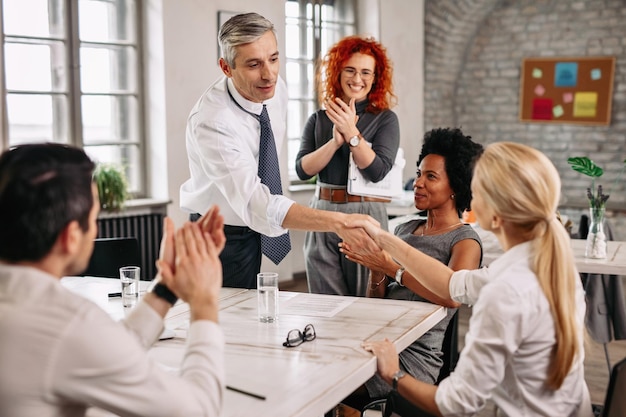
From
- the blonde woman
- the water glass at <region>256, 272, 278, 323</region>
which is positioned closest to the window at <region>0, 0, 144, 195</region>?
the water glass at <region>256, 272, 278, 323</region>

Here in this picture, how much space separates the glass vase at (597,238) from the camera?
3.55 m

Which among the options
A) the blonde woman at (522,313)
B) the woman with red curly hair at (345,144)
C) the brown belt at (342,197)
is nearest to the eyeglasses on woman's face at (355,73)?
the woman with red curly hair at (345,144)

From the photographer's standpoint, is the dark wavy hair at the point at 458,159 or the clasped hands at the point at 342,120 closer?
the dark wavy hair at the point at 458,159

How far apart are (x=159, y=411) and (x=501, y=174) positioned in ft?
2.95

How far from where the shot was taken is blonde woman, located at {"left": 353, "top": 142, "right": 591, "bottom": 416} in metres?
1.67

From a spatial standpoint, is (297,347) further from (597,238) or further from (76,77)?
(76,77)

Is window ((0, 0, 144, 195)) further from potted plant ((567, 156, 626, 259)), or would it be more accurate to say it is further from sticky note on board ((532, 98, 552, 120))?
sticky note on board ((532, 98, 552, 120))

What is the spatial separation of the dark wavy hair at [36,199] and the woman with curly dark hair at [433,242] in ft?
4.64

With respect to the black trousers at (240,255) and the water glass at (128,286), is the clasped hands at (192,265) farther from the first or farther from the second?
the black trousers at (240,255)

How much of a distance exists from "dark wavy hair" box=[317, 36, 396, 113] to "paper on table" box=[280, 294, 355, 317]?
50.4 inches

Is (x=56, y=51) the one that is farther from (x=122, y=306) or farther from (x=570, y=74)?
(x=570, y=74)

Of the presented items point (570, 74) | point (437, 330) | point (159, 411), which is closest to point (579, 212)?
point (570, 74)

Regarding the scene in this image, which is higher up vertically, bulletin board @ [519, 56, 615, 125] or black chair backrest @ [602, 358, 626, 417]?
bulletin board @ [519, 56, 615, 125]

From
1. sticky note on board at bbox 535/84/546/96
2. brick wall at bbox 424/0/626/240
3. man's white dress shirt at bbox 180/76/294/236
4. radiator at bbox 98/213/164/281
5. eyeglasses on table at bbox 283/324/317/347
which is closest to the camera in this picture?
eyeglasses on table at bbox 283/324/317/347
